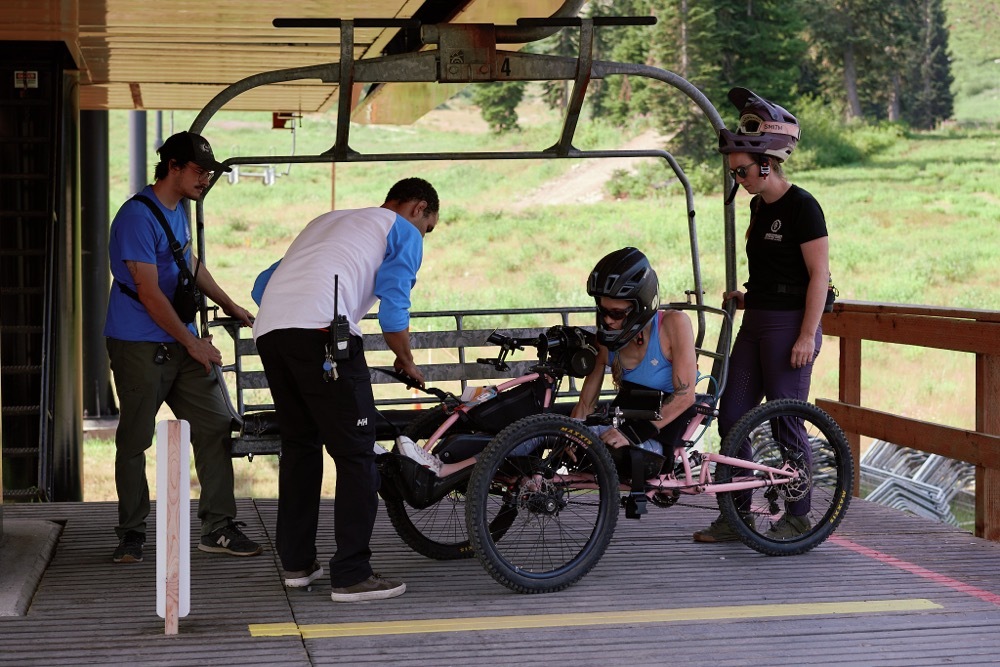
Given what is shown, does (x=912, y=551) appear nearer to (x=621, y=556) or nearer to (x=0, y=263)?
(x=621, y=556)

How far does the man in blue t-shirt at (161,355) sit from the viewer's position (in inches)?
217

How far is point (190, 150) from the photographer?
18.2 ft

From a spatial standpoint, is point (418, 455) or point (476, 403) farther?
point (476, 403)

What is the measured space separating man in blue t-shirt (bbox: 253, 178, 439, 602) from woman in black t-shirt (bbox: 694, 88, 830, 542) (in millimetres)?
1539

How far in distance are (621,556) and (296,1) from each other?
383 cm

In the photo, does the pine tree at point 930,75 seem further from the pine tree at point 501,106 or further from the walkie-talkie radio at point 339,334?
the walkie-talkie radio at point 339,334

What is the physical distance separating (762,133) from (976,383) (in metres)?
1.44

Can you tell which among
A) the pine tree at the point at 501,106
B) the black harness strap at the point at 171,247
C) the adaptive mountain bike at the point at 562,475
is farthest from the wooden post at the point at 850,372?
the pine tree at the point at 501,106

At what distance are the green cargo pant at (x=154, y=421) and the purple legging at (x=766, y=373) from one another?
2140 millimetres

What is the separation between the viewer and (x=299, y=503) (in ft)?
16.9

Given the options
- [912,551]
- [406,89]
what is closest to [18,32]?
[406,89]

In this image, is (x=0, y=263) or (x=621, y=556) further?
(x=0, y=263)

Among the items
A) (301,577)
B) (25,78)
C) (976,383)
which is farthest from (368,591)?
(25,78)

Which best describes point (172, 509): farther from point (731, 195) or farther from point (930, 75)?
point (930, 75)
